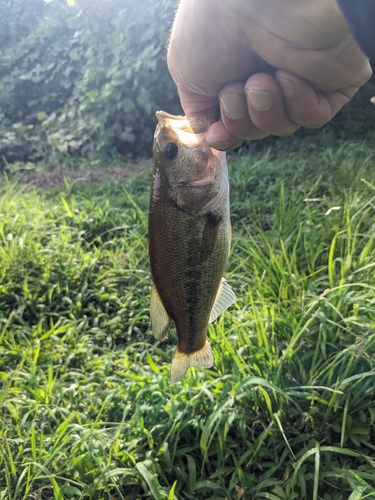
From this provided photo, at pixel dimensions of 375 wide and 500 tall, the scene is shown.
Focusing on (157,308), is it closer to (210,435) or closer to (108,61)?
(210,435)

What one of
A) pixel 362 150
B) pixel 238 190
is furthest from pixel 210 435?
pixel 362 150

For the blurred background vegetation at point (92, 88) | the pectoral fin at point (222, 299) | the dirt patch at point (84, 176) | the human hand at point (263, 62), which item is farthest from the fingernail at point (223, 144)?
the blurred background vegetation at point (92, 88)

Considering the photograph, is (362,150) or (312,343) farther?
(362,150)

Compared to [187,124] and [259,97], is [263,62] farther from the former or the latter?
[187,124]

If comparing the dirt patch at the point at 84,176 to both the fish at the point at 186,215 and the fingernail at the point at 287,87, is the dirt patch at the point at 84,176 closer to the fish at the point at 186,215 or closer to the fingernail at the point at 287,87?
the fish at the point at 186,215

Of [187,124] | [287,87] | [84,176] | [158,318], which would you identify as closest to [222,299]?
[158,318]

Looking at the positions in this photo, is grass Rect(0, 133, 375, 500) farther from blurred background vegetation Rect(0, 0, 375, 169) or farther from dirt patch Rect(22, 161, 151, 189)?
blurred background vegetation Rect(0, 0, 375, 169)

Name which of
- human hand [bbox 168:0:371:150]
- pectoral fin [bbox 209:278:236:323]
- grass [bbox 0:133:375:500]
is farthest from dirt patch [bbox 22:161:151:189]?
human hand [bbox 168:0:371:150]
